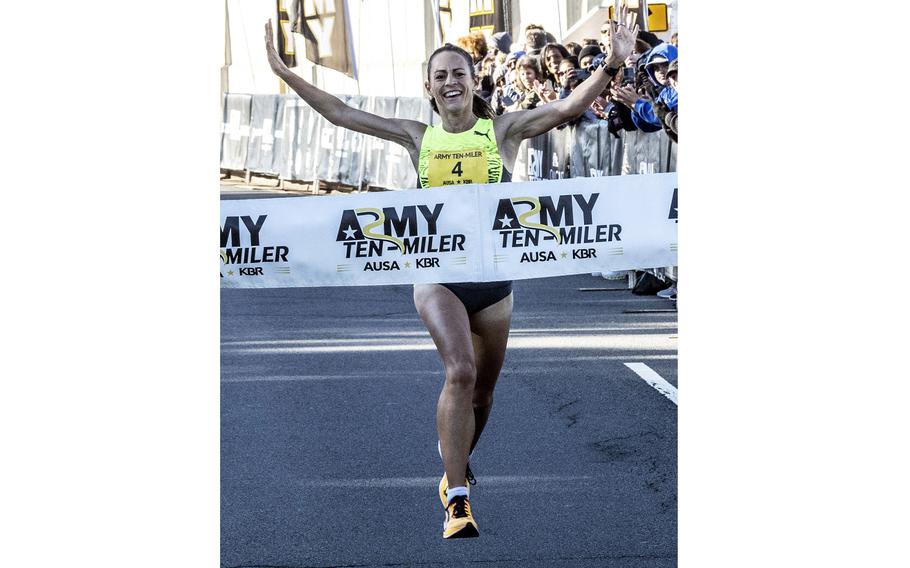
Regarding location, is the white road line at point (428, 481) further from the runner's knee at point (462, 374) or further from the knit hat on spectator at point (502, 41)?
the knit hat on spectator at point (502, 41)

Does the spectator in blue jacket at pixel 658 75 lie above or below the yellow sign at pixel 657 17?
below

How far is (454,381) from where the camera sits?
599 centimetres

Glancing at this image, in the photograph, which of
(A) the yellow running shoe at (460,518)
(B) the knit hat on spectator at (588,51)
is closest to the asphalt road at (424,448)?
(A) the yellow running shoe at (460,518)

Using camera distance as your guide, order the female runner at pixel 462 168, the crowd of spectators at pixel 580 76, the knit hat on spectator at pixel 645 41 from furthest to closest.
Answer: the knit hat on spectator at pixel 645 41 → the crowd of spectators at pixel 580 76 → the female runner at pixel 462 168

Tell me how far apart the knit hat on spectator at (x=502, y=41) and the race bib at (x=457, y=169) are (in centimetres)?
1131

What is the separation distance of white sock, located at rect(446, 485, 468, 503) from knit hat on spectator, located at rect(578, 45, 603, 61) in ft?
25.4

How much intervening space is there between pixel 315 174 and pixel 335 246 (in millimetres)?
21516

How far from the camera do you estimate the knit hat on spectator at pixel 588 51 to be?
43.5 ft

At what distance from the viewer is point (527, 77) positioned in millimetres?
14031

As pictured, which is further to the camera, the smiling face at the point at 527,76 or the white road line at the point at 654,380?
the smiling face at the point at 527,76

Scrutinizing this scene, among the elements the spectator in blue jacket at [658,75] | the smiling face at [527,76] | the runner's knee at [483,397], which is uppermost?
the smiling face at [527,76]

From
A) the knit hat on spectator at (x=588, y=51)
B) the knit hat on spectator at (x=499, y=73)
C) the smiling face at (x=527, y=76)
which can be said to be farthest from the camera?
the knit hat on spectator at (x=499, y=73)
